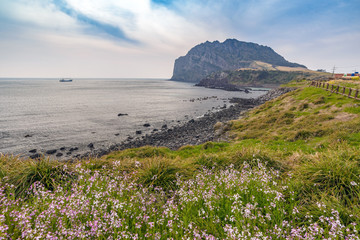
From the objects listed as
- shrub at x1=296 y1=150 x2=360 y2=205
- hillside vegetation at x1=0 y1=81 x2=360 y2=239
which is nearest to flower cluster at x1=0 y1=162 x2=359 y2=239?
hillside vegetation at x1=0 y1=81 x2=360 y2=239

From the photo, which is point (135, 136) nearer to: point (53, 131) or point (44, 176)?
point (53, 131)

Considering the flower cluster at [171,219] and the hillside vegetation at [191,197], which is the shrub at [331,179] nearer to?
the hillside vegetation at [191,197]

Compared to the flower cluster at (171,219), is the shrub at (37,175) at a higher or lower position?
lower

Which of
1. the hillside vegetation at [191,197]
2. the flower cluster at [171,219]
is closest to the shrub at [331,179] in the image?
the hillside vegetation at [191,197]

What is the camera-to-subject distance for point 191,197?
5656 mm

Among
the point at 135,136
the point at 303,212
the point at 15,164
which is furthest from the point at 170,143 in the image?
the point at 303,212

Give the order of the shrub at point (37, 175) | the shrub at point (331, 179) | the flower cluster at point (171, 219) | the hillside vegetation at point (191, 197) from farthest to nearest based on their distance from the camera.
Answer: the shrub at point (37, 175) < the shrub at point (331, 179) < the hillside vegetation at point (191, 197) < the flower cluster at point (171, 219)

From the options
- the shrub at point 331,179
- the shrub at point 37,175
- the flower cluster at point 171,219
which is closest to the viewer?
the flower cluster at point 171,219

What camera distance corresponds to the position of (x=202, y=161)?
1013 centimetres

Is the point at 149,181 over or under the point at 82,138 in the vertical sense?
over

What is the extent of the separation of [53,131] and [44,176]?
3597cm

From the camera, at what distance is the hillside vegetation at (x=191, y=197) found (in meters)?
4.05

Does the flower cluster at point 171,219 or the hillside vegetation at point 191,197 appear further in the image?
the hillside vegetation at point 191,197

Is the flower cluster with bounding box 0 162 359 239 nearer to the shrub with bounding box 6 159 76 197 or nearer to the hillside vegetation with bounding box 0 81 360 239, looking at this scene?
the hillside vegetation with bounding box 0 81 360 239
